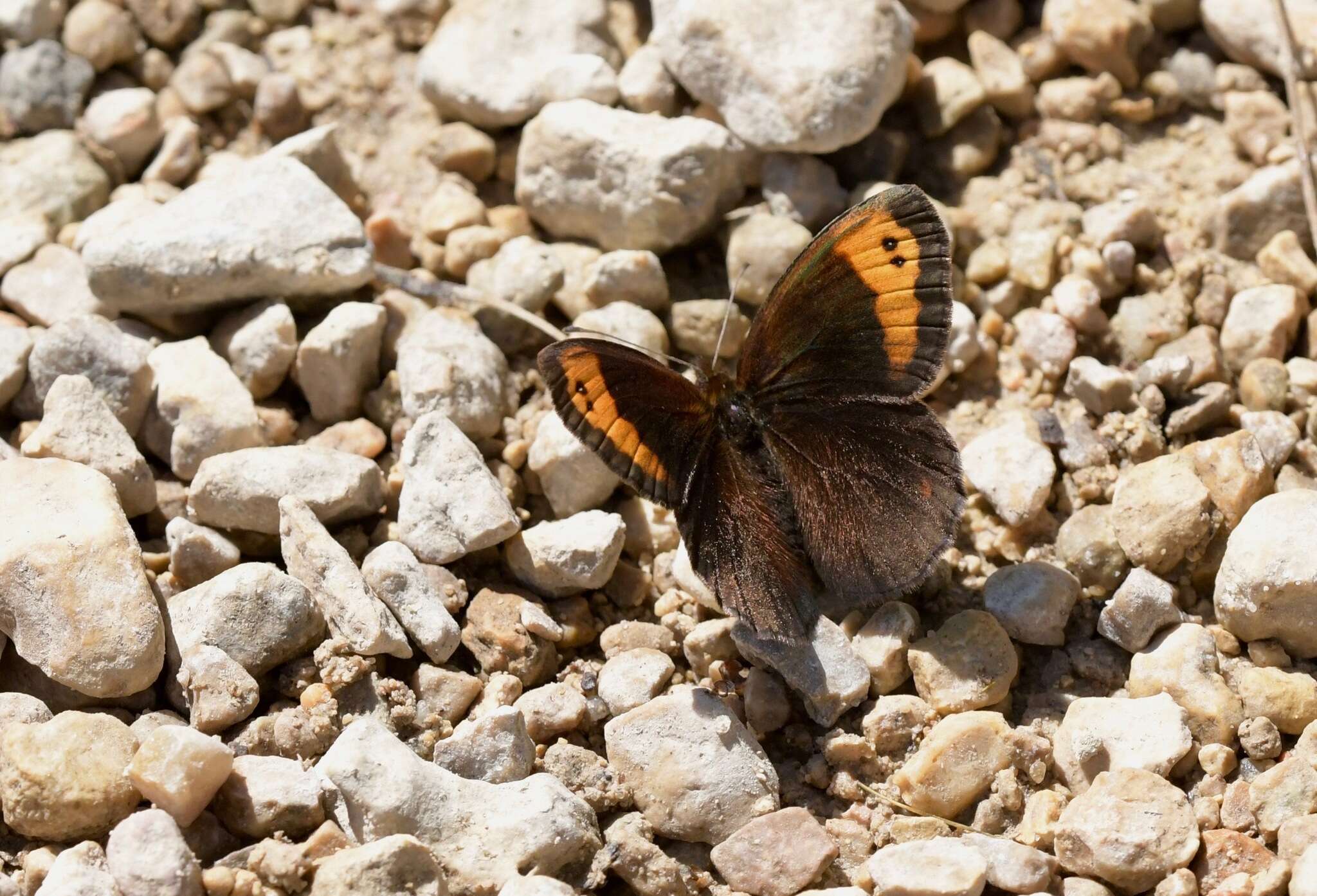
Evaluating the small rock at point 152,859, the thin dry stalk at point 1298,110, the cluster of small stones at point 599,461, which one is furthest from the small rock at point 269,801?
the thin dry stalk at point 1298,110

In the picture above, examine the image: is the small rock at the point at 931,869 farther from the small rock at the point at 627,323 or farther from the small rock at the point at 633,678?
the small rock at the point at 627,323

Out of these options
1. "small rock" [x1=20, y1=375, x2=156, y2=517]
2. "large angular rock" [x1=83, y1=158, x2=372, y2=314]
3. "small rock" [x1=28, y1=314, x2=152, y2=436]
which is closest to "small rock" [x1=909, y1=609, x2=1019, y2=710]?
"large angular rock" [x1=83, y1=158, x2=372, y2=314]

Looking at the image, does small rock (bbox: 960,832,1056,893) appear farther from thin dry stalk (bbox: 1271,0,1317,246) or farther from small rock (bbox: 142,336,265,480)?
small rock (bbox: 142,336,265,480)

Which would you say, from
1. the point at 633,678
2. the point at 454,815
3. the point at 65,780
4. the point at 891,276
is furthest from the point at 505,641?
the point at 891,276

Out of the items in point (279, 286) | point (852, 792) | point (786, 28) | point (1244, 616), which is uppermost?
point (786, 28)

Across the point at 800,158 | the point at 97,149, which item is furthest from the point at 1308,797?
the point at 97,149

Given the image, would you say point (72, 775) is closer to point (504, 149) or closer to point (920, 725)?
point (920, 725)

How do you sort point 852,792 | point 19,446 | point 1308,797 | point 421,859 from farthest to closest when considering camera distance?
point 19,446 < point 852,792 < point 1308,797 < point 421,859
